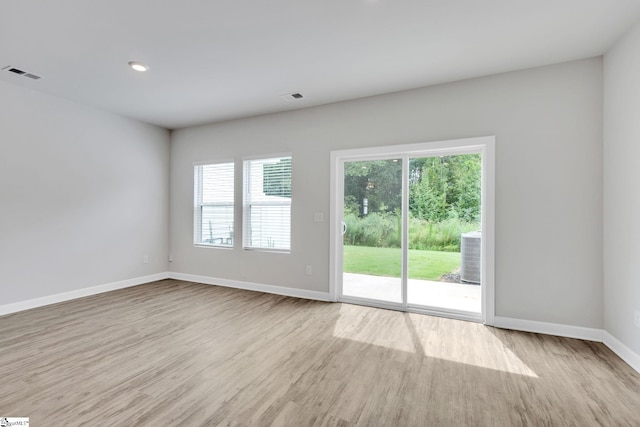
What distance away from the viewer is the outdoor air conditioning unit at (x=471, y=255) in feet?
11.3

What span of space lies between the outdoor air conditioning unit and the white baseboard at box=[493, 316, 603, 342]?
1.63 feet

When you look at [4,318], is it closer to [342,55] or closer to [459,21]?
[342,55]

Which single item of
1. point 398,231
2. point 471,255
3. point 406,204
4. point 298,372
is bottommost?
point 298,372

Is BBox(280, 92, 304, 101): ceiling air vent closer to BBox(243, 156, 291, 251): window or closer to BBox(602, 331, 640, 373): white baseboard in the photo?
BBox(243, 156, 291, 251): window

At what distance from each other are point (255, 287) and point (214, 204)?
1693 mm

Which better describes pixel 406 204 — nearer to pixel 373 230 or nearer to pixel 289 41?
pixel 373 230

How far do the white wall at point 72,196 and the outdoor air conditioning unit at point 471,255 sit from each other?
5103mm

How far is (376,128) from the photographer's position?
3887 millimetres

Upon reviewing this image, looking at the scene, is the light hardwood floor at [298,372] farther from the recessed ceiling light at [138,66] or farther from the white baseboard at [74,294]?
the recessed ceiling light at [138,66]

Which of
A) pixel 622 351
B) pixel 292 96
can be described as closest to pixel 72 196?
pixel 292 96

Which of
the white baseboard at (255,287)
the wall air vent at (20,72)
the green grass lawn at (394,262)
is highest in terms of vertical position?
the wall air vent at (20,72)

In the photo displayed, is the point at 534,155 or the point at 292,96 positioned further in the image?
the point at 292,96

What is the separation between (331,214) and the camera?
4.15 m

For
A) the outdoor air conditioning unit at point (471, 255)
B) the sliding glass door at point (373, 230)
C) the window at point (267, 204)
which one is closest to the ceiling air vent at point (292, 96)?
the window at point (267, 204)
